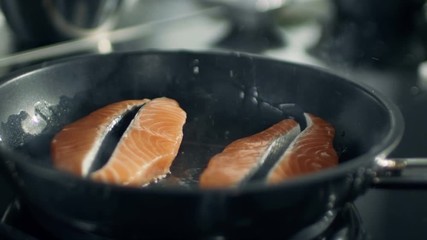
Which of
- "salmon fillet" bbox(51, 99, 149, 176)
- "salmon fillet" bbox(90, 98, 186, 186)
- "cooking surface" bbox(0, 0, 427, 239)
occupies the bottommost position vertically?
"cooking surface" bbox(0, 0, 427, 239)

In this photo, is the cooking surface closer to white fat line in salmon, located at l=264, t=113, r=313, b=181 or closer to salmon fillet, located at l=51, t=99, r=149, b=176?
white fat line in salmon, located at l=264, t=113, r=313, b=181

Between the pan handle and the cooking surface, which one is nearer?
the pan handle

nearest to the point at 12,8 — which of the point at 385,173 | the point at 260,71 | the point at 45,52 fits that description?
the point at 45,52

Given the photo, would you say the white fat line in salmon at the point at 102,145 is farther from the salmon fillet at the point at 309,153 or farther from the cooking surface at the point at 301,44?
the cooking surface at the point at 301,44

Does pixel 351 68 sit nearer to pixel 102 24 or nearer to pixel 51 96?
pixel 102 24

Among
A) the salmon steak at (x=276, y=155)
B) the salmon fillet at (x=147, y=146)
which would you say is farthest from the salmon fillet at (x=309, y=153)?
the salmon fillet at (x=147, y=146)

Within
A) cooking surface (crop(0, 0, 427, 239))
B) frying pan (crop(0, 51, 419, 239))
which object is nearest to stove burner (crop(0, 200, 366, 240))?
frying pan (crop(0, 51, 419, 239))

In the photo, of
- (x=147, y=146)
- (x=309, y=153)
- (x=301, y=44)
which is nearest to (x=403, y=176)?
(x=309, y=153)
